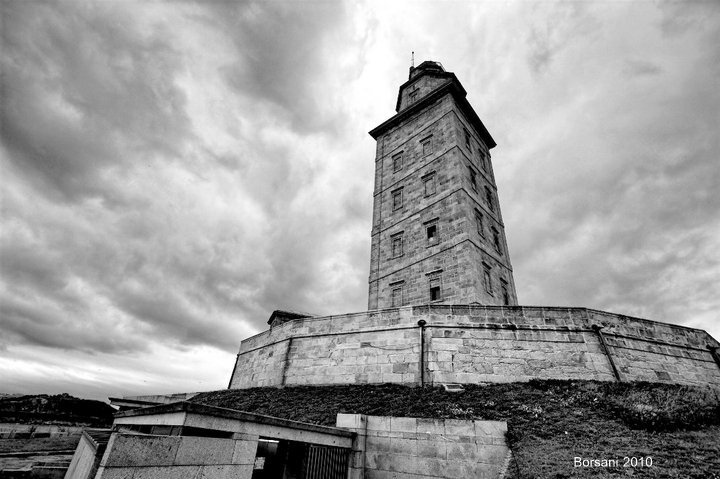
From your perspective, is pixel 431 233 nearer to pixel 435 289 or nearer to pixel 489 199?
pixel 435 289

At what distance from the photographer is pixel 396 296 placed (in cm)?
2155

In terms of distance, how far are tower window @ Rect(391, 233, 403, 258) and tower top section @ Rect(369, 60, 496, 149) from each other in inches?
458

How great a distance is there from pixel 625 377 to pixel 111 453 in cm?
1580

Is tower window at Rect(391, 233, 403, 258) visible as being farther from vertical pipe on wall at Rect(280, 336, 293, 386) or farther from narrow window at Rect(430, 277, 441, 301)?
vertical pipe on wall at Rect(280, 336, 293, 386)

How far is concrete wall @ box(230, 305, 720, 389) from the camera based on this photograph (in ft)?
42.1

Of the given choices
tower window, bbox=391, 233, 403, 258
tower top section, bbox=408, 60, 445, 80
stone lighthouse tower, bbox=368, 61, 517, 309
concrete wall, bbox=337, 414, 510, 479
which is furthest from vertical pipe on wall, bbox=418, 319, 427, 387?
tower top section, bbox=408, 60, 445, 80

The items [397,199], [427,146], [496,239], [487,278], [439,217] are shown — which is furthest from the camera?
[427,146]

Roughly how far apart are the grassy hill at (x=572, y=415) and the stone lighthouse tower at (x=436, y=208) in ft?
25.2

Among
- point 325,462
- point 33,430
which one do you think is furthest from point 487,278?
point 33,430

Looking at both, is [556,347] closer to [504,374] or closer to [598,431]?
[504,374]

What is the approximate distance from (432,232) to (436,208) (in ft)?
5.73

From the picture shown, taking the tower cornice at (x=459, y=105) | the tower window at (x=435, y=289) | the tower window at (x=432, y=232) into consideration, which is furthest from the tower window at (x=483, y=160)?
the tower window at (x=435, y=289)

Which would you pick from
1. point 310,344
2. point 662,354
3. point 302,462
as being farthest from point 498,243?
point 302,462

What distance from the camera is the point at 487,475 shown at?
8.16 metres
